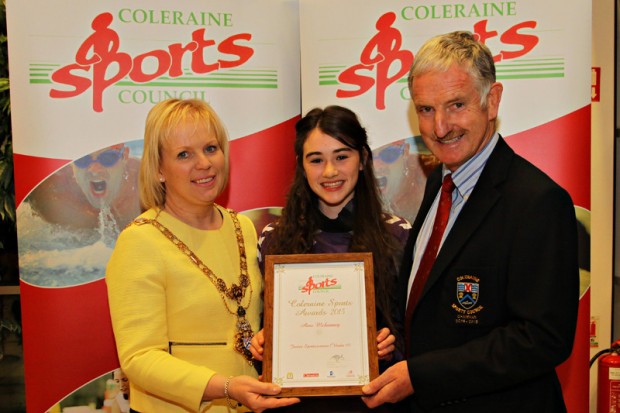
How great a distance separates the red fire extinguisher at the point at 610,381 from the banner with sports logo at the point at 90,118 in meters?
2.90

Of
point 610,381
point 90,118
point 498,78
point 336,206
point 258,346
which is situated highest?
point 498,78

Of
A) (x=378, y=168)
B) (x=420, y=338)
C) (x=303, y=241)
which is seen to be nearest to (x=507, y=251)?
(x=420, y=338)

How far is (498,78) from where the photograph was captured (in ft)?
12.3

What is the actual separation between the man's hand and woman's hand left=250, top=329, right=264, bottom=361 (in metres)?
0.48

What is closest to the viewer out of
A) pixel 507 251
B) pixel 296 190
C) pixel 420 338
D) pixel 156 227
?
pixel 507 251

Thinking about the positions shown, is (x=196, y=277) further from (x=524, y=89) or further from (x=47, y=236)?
(x=524, y=89)

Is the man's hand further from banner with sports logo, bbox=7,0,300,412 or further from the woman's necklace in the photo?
banner with sports logo, bbox=7,0,300,412

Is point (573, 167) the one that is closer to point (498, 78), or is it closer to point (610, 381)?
point (498, 78)

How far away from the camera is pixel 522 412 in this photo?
2131 millimetres

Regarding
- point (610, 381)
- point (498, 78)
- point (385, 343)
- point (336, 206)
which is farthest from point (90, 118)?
point (610, 381)

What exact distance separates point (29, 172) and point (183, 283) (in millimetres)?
1651

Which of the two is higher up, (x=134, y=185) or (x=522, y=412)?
(x=134, y=185)

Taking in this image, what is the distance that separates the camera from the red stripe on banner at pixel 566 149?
372 centimetres

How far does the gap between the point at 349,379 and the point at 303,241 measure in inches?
27.3
